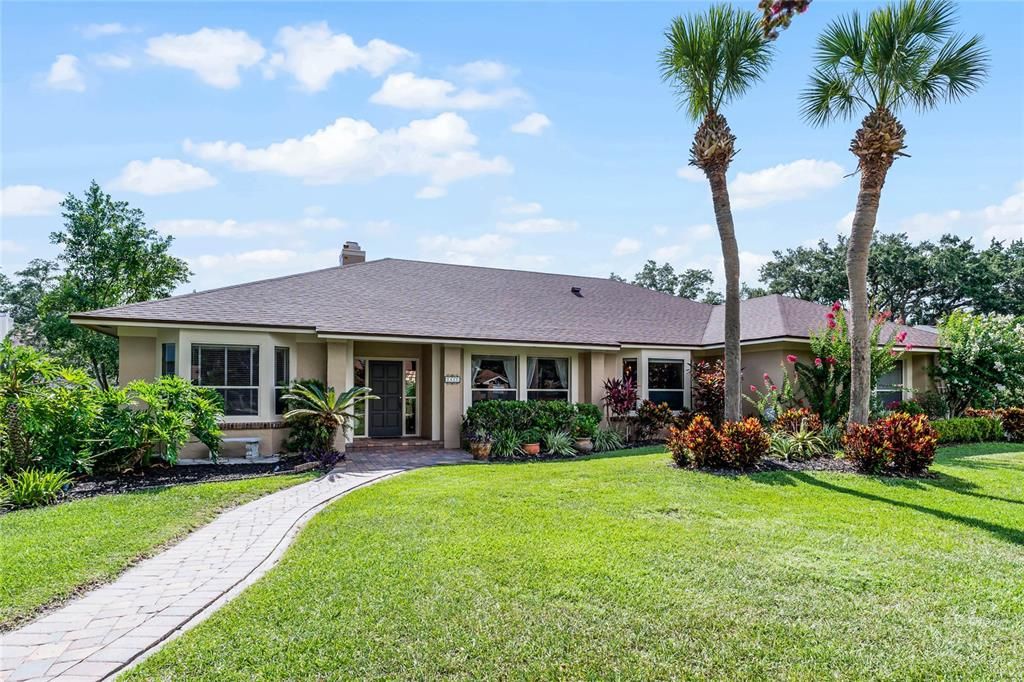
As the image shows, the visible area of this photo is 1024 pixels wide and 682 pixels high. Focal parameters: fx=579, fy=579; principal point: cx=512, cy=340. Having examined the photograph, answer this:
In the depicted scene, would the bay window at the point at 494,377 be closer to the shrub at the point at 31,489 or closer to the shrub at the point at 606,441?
the shrub at the point at 606,441

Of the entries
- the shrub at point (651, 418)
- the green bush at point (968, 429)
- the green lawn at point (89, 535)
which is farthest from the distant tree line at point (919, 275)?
the green lawn at point (89, 535)

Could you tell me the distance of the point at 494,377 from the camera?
15688 millimetres

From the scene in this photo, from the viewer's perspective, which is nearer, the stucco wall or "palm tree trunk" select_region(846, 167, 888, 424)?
"palm tree trunk" select_region(846, 167, 888, 424)

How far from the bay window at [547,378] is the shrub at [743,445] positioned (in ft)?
20.6

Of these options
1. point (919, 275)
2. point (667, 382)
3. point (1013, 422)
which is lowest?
point (1013, 422)

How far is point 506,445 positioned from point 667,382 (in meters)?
6.46

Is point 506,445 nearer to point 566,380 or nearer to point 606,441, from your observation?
point 606,441

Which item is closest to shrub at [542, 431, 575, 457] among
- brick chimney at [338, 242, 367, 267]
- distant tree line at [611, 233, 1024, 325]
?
brick chimney at [338, 242, 367, 267]

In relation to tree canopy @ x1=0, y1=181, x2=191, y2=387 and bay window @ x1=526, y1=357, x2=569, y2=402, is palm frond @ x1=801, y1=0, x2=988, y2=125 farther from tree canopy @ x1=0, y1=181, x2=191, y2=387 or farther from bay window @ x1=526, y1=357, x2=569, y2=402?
tree canopy @ x1=0, y1=181, x2=191, y2=387

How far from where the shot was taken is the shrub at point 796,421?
42.1 feet

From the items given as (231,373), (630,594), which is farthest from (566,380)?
(630,594)

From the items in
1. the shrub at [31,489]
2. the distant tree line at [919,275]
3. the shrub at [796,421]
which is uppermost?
the distant tree line at [919,275]

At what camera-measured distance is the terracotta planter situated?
13258mm

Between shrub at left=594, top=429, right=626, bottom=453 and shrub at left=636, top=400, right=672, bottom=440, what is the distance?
119cm
